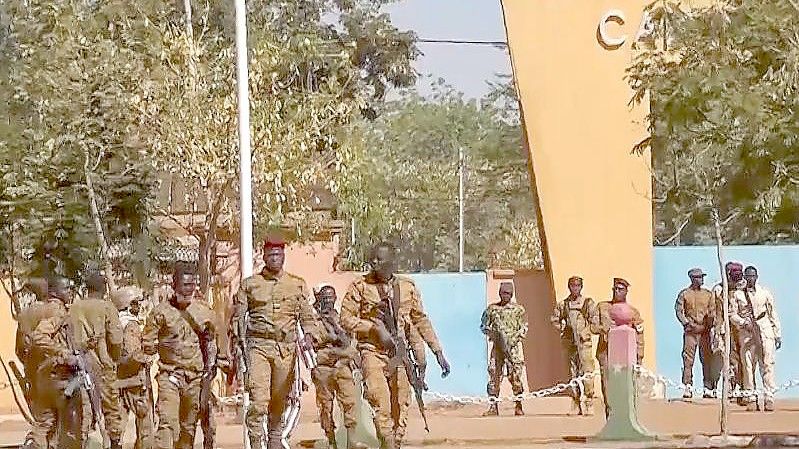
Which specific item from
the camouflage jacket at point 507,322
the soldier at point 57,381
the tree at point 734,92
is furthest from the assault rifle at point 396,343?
the camouflage jacket at point 507,322

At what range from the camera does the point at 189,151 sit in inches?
667

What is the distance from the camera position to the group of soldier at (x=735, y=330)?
15492 millimetres

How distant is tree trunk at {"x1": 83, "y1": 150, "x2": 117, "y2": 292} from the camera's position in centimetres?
1759

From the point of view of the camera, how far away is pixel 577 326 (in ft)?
52.2

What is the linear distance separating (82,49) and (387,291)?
7.29 metres

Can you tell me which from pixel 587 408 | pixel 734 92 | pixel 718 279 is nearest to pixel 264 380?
pixel 734 92

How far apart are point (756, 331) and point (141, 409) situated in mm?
7371

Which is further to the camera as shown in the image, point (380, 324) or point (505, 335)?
point (505, 335)

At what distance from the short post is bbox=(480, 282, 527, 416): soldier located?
12.5 feet

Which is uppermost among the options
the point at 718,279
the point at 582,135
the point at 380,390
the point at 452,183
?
the point at 452,183

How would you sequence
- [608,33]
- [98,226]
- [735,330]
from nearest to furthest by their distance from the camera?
[735,330] → [608,33] → [98,226]

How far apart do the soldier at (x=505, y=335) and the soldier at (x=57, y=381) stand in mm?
6511

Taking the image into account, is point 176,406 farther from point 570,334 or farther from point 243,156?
point 570,334

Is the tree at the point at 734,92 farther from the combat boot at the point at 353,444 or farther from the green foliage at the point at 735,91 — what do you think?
the combat boot at the point at 353,444
